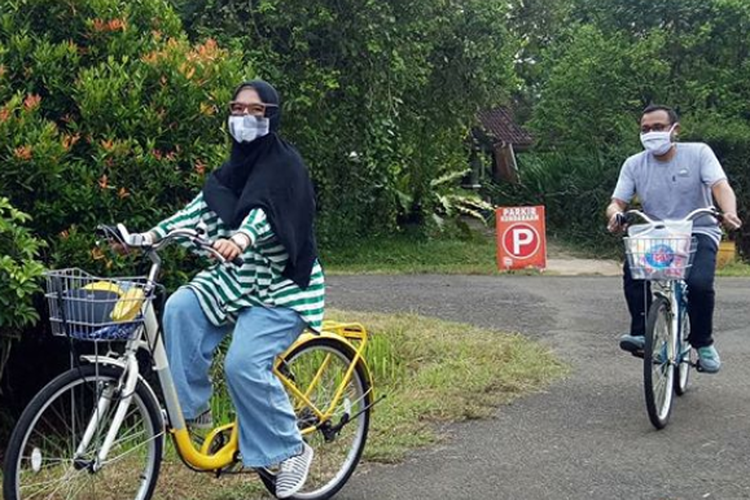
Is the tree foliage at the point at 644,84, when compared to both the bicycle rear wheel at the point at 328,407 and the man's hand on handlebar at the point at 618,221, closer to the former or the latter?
the man's hand on handlebar at the point at 618,221

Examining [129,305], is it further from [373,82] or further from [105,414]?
[373,82]

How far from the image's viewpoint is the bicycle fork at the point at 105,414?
343cm

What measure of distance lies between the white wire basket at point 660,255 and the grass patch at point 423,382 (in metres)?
1.29

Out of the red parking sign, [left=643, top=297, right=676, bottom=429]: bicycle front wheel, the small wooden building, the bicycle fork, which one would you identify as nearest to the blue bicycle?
[left=643, top=297, right=676, bottom=429]: bicycle front wheel

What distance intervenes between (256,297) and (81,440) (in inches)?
35.3

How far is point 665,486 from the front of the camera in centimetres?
450

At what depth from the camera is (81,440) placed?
11.4ft

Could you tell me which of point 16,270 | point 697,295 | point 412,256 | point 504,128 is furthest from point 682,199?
point 504,128

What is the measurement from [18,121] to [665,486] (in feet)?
11.9

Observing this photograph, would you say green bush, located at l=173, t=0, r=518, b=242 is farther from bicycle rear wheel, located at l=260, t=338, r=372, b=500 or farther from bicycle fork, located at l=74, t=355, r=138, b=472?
bicycle fork, located at l=74, t=355, r=138, b=472

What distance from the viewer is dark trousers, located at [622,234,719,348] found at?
5742 mm

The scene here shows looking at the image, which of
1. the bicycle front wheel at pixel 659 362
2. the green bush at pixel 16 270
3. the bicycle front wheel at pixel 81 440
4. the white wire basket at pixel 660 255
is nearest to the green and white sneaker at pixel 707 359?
the bicycle front wheel at pixel 659 362

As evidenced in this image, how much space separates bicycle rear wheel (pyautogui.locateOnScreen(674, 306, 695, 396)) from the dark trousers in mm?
32

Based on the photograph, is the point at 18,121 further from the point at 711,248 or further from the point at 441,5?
the point at 441,5
